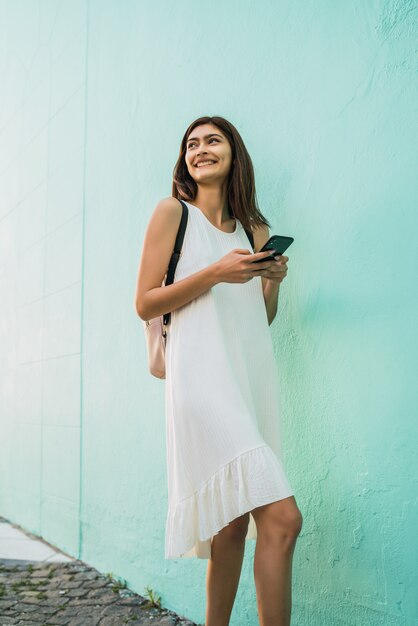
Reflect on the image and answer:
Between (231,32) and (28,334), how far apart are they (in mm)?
3085

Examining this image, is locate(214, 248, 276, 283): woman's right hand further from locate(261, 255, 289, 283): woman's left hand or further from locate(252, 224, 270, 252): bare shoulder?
locate(252, 224, 270, 252): bare shoulder

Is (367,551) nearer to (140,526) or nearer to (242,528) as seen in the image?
(242,528)

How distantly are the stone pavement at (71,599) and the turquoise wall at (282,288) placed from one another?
0.28ft

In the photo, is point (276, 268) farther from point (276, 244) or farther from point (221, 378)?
point (221, 378)

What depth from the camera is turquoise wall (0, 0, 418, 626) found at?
2.09m

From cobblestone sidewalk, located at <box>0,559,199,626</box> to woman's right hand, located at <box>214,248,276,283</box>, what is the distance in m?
1.78

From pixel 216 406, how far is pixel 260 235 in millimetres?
853

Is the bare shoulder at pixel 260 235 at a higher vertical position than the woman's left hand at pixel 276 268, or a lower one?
higher

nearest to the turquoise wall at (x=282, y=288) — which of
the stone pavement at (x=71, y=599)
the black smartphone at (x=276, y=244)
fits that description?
the stone pavement at (x=71, y=599)

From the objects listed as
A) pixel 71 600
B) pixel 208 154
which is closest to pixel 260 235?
pixel 208 154

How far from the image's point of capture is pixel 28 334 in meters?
5.05

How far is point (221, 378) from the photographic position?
1981mm

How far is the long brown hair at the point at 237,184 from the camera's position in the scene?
2.42 metres

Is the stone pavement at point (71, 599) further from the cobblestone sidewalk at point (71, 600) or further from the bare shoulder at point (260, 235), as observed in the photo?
the bare shoulder at point (260, 235)
